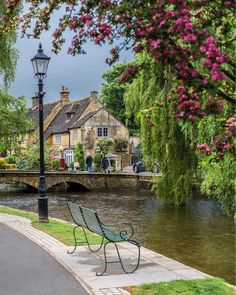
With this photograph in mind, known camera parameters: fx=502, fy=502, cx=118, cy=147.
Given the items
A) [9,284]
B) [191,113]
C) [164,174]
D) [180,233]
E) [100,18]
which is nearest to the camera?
[191,113]

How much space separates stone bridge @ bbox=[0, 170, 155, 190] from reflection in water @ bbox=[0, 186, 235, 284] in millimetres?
9679

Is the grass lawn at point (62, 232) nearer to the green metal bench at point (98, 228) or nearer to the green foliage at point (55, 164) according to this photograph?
the green metal bench at point (98, 228)

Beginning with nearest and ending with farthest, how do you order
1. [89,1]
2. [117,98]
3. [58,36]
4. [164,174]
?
1. [89,1]
2. [58,36]
3. [164,174]
4. [117,98]

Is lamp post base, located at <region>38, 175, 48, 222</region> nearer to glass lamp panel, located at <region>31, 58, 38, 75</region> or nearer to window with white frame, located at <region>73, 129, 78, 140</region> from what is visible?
glass lamp panel, located at <region>31, 58, 38, 75</region>

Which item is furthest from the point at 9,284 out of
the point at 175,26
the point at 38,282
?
the point at 175,26

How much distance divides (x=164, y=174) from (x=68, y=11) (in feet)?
70.0

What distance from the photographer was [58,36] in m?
5.95

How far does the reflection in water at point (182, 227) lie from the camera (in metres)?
15.9

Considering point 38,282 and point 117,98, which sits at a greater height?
point 117,98

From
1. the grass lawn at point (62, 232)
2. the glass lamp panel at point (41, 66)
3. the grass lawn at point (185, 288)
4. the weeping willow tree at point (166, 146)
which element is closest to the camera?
the grass lawn at point (185, 288)

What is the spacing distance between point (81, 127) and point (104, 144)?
4.45m

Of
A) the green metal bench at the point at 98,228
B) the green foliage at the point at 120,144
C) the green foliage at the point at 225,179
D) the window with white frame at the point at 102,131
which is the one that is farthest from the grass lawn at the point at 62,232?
the window with white frame at the point at 102,131

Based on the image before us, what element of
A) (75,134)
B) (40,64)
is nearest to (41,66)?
(40,64)

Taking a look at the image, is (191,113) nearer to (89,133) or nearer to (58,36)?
(58,36)
